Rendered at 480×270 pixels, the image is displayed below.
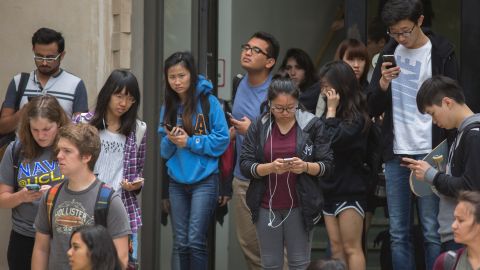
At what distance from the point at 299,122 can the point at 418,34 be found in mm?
1113

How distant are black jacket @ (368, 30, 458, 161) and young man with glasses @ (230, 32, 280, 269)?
918 mm

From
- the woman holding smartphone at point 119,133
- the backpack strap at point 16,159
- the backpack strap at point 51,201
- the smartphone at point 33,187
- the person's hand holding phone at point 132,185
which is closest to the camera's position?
the backpack strap at point 51,201

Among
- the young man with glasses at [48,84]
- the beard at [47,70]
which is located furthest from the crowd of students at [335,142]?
the beard at [47,70]

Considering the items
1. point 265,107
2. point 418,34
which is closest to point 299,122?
point 265,107

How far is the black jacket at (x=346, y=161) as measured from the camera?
8.14 m

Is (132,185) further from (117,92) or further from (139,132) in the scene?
(117,92)

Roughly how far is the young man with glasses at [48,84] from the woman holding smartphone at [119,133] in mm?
694

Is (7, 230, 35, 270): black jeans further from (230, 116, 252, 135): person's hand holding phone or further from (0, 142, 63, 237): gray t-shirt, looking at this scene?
(230, 116, 252, 135): person's hand holding phone

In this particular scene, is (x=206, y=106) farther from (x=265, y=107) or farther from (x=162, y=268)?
(x=162, y=268)

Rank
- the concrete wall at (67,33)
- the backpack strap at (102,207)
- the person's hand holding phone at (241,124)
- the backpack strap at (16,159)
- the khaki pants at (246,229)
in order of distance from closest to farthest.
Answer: the backpack strap at (102,207) → the backpack strap at (16,159) → the person's hand holding phone at (241,124) → the khaki pants at (246,229) → the concrete wall at (67,33)

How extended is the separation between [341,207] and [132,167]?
1.61 meters

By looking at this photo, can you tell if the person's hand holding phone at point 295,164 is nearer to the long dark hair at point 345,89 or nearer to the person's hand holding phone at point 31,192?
the long dark hair at point 345,89

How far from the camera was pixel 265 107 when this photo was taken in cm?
832

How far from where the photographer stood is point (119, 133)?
25.7ft
